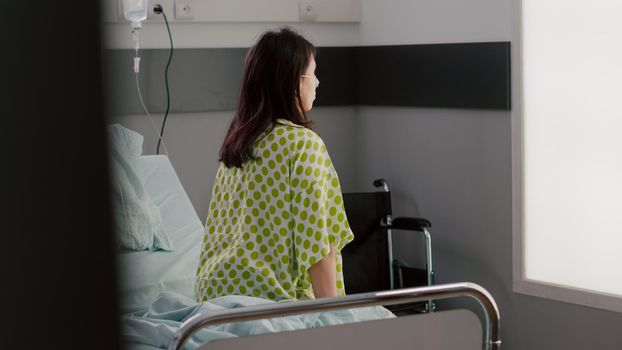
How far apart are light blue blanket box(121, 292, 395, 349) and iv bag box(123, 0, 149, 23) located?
6.15 ft

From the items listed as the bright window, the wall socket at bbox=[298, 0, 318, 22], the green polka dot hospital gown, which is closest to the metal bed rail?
the green polka dot hospital gown

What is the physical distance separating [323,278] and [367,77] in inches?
98.5

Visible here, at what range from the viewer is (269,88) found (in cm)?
245

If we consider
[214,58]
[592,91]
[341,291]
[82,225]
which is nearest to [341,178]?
[214,58]

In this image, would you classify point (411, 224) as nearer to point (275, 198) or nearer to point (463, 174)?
point (463, 174)

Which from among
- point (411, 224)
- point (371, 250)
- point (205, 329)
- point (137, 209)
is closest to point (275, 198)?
point (205, 329)

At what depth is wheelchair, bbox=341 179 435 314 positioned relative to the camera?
4.14 metres

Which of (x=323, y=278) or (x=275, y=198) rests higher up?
(x=275, y=198)

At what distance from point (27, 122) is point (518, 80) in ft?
11.3

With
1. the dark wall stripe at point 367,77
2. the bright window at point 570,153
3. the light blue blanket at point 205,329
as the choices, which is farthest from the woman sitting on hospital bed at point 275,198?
the dark wall stripe at point 367,77

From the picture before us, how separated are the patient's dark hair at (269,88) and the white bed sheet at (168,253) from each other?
1.93ft

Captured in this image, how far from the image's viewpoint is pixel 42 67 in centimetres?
45

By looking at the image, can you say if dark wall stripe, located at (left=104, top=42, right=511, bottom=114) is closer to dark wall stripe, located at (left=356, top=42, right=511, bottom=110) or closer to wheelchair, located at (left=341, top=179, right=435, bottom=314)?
dark wall stripe, located at (left=356, top=42, right=511, bottom=110)

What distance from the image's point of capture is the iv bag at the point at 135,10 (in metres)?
3.91
